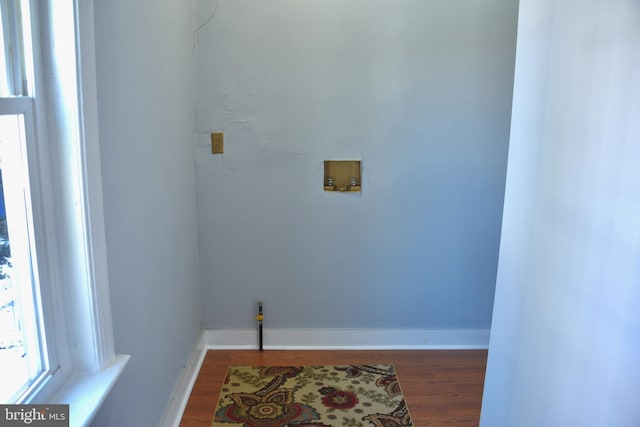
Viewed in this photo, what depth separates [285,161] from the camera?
2.73 m

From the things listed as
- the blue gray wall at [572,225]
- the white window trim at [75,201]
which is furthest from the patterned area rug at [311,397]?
the white window trim at [75,201]

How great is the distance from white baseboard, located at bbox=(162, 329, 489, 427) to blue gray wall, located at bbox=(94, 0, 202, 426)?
0.37 metres

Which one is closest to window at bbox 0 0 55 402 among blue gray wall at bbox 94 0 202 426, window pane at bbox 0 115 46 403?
window pane at bbox 0 115 46 403

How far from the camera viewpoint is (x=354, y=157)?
2.73 meters

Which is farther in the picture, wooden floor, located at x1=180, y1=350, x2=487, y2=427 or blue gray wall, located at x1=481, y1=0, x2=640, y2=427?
wooden floor, located at x1=180, y1=350, x2=487, y2=427

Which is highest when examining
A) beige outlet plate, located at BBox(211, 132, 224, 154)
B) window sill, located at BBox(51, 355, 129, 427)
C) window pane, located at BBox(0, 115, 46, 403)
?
beige outlet plate, located at BBox(211, 132, 224, 154)

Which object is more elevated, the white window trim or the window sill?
the white window trim

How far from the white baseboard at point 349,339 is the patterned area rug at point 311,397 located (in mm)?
222

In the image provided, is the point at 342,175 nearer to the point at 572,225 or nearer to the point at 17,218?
the point at 572,225

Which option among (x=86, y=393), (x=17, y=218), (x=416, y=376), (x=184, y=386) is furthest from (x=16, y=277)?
(x=416, y=376)

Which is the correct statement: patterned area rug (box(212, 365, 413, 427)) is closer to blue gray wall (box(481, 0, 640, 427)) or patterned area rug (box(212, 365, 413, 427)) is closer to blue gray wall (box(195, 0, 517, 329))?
blue gray wall (box(195, 0, 517, 329))

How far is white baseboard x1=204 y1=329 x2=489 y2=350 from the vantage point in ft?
9.53

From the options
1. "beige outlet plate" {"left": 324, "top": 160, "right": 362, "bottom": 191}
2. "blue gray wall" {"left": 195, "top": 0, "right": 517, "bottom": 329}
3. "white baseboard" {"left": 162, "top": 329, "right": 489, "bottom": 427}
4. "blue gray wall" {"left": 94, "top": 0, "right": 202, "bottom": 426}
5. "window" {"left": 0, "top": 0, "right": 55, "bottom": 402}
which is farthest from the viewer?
"white baseboard" {"left": 162, "top": 329, "right": 489, "bottom": 427}

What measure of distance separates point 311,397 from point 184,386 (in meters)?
0.61
